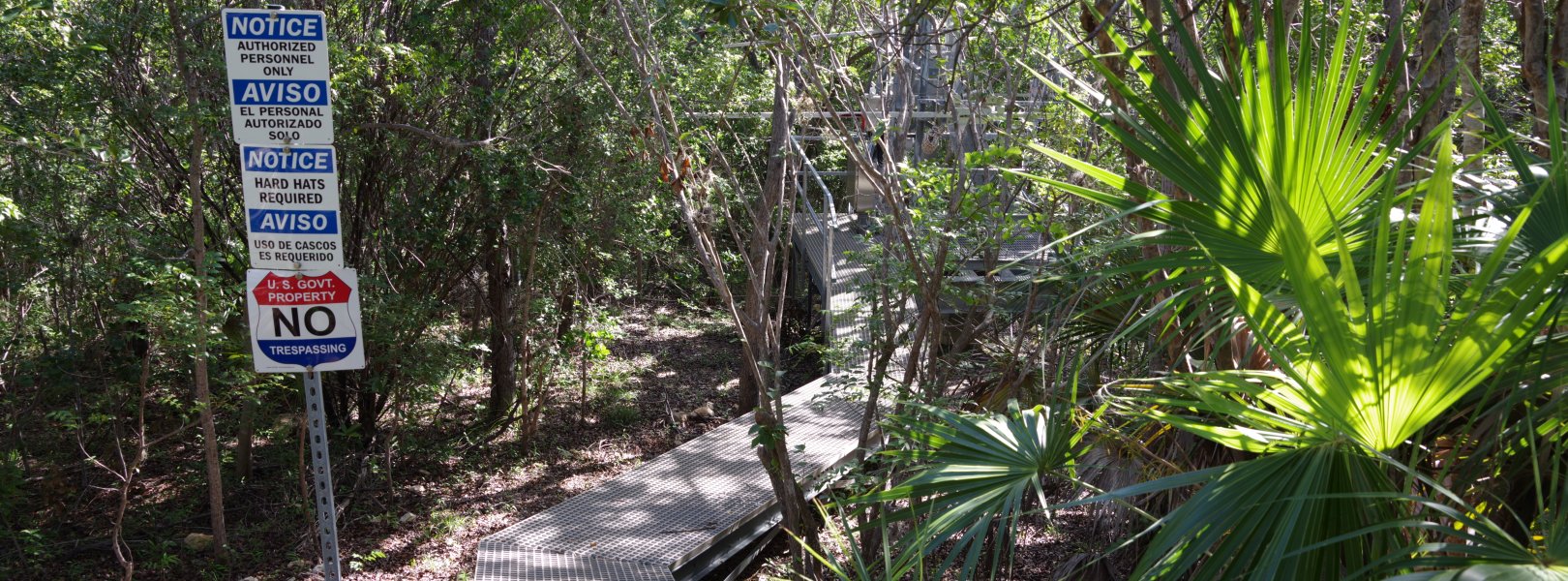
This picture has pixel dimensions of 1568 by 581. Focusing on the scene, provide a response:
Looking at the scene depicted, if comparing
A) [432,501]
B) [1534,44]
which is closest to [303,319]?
[1534,44]

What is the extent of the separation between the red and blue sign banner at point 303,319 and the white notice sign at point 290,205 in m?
0.05

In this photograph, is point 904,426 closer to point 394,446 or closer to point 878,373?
point 878,373

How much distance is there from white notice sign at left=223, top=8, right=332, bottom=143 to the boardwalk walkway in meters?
3.34

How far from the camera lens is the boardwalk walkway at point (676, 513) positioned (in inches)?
256

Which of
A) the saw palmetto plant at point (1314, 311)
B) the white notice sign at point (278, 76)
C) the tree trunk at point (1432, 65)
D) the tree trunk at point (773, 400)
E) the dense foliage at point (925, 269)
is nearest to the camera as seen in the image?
the saw palmetto plant at point (1314, 311)

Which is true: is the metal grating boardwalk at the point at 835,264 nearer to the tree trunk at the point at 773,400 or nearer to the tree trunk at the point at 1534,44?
the tree trunk at the point at 773,400

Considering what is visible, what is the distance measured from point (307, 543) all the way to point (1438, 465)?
701 cm

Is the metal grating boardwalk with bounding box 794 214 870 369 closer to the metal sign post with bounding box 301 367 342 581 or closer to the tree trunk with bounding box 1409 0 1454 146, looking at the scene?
the tree trunk with bounding box 1409 0 1454 146

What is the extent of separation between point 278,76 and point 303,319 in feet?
2.58

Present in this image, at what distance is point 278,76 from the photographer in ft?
10.9

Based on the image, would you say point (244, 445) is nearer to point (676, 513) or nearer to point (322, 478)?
point (676, 513)

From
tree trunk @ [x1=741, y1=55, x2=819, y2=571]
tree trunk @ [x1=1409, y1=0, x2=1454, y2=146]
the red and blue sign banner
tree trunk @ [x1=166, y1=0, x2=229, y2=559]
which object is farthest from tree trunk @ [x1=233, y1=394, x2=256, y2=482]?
tree trunk @ [x1=1409, y1=0, x2=1454, y2=146]

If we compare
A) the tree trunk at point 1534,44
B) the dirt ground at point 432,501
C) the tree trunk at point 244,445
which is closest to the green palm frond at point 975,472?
the dirt ground at point 432,501

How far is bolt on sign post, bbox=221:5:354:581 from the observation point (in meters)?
3.29
